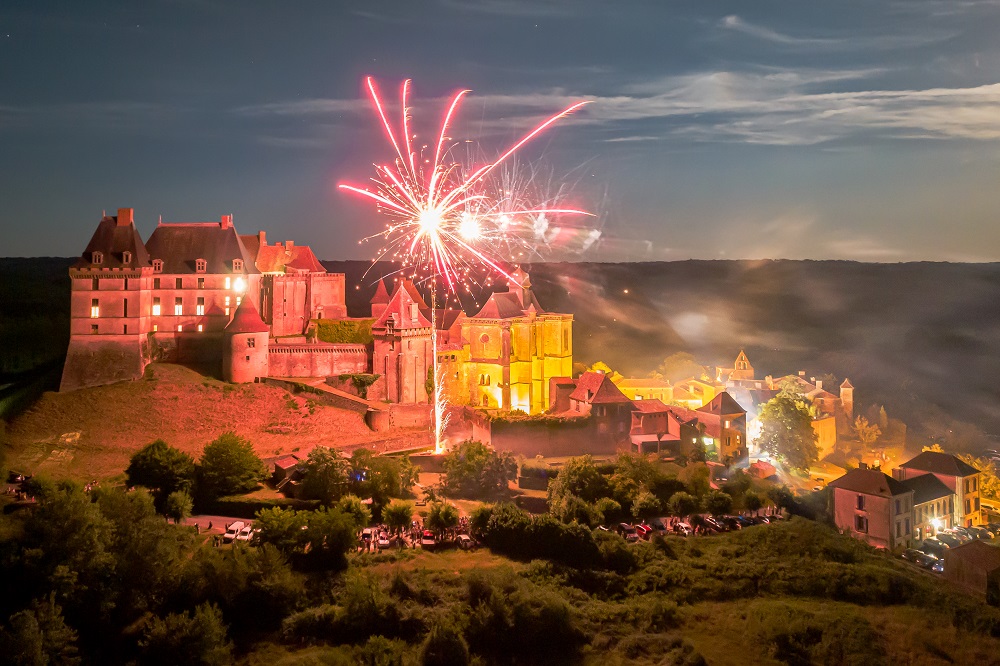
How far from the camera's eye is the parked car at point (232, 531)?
94.1ft

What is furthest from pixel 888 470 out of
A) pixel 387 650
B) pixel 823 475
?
pixel 387 650

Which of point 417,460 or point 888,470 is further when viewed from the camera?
point 888,470

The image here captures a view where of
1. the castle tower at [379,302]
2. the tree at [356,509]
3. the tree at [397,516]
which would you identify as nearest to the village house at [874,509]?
the tree at [397,516]

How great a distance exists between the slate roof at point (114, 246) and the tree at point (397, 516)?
20729 mm

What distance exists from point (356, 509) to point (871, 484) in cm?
2534

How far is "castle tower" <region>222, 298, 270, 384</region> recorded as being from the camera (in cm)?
4056

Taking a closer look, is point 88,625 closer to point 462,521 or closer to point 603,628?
point 462,521

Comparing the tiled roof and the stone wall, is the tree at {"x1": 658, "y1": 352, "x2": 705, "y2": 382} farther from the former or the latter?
the stone wall

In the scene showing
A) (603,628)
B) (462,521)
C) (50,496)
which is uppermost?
(50,496)

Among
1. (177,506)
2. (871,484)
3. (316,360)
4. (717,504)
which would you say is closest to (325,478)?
(177,506)

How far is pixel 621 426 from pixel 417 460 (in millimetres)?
11758

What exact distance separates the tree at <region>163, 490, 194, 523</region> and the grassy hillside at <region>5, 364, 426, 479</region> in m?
4.37

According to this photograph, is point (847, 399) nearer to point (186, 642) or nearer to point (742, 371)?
Result: point (742, 371)

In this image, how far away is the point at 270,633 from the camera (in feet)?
82.0
